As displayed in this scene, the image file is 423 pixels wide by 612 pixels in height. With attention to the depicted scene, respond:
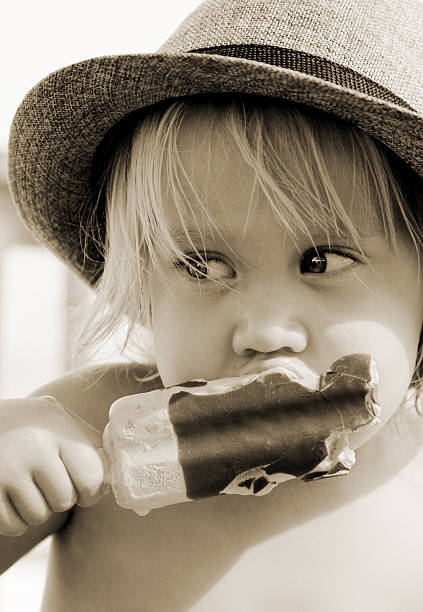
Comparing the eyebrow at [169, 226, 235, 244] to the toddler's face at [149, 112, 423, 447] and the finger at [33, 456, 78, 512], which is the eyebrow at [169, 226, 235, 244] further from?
the finger at [33, 456, 78, 512]

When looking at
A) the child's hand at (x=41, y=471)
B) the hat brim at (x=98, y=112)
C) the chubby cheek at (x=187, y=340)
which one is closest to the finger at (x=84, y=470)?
the child's hand at (x=41, y=471)

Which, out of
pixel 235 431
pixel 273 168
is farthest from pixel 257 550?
pixel 273 168

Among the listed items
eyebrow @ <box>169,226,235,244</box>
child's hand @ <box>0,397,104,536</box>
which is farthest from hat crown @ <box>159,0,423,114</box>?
child's hand @ <box>0,397,104,536</box>

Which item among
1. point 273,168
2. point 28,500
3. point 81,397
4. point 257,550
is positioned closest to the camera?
point 28,500

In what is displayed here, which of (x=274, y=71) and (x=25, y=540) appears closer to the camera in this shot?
(x=274, y=71)

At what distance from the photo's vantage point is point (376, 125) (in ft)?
2.75

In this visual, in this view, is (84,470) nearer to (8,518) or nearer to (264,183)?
(8,518)

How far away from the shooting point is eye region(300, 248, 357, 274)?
88cm

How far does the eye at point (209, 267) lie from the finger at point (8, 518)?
33 cm

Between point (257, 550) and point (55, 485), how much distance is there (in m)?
0.34

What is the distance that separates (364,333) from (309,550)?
1.02ft

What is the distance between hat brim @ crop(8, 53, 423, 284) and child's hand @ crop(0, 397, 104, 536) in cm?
39

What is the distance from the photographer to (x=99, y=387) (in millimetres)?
1183

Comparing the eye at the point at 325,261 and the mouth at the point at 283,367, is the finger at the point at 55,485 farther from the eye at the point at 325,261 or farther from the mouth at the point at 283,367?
the eye at the point at 325,261
